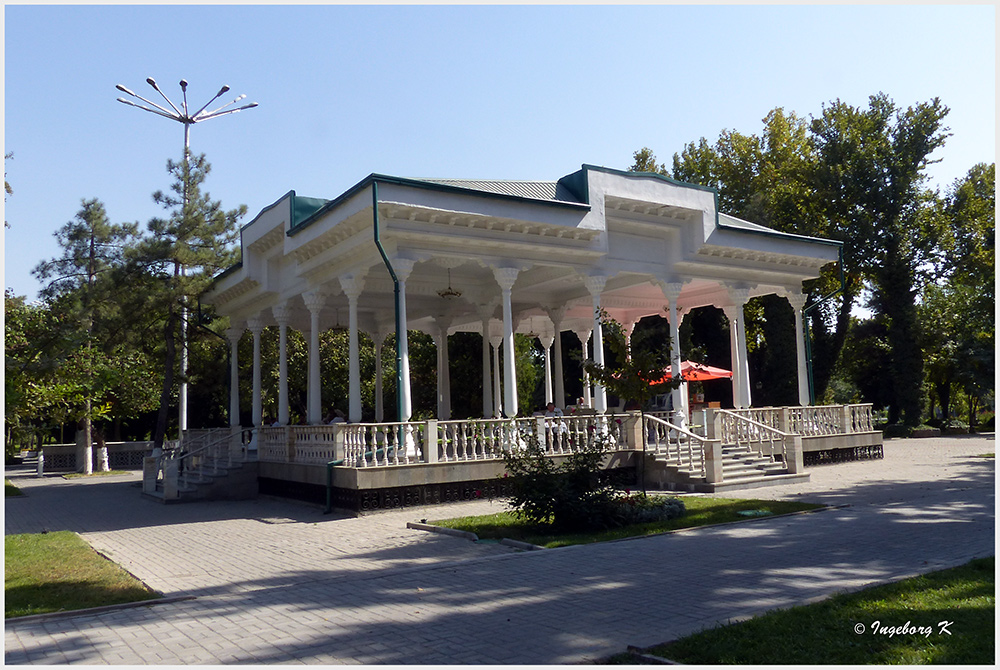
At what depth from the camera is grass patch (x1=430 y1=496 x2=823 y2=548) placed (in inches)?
438

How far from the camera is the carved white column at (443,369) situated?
24875mm

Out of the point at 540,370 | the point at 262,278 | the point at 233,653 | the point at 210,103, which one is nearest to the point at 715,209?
the point at 262,278

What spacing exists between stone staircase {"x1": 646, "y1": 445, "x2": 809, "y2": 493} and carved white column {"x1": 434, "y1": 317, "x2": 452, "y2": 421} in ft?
27.4

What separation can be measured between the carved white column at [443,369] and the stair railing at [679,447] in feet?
25.1

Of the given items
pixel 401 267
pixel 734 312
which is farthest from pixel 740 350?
pixel 401 267

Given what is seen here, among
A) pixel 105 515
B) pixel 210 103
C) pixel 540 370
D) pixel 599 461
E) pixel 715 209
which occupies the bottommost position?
pixel 105 515

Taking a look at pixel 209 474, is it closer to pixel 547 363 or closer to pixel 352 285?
pixel 352 285

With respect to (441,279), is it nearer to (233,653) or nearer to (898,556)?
(898,556)

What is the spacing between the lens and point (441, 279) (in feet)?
73.9

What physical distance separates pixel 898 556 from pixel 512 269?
1058 cm

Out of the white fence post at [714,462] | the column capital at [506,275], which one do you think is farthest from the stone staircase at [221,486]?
the white fence post at [714,462]

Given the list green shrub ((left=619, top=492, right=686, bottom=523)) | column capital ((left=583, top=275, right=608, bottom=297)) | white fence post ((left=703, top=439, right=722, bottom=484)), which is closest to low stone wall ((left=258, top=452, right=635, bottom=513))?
white fence post ((left=703, top=439, right=722, bottom=484))

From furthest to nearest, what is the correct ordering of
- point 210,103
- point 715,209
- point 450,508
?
point 210,103 → point 715,209 → point 450,508

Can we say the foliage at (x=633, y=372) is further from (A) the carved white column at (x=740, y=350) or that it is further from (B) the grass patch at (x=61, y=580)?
(A) the carved white column at (x=740, y=350)
